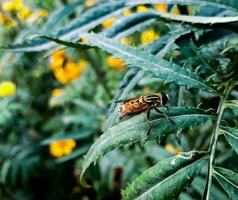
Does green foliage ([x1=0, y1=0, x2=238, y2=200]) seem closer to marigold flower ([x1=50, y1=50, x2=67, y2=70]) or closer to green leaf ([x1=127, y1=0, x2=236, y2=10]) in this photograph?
green leaf ([x1=127, y1=0, x2=236, y2=10])

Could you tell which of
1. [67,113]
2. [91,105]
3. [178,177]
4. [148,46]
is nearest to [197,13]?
[148,46]

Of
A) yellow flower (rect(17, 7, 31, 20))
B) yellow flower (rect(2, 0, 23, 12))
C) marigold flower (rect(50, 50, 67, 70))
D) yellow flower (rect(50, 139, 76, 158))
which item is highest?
yellow flower (rect(2, 0, 23, 12))

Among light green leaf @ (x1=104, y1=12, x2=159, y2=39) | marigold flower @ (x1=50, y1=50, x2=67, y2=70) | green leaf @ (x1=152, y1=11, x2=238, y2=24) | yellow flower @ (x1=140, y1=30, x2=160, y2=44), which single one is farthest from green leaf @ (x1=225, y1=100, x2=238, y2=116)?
marigold flower @ (x1=50, y1=50, x2=67, y2=70)

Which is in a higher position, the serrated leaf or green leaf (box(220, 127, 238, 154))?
green leaf (box(220, 127, 238, 154))

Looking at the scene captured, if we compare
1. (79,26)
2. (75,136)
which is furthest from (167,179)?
(75,136)

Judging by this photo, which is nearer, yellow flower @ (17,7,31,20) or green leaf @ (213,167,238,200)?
green leaf @ (213,167,238,200)

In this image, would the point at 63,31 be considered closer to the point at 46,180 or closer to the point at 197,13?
the point at 197,13
